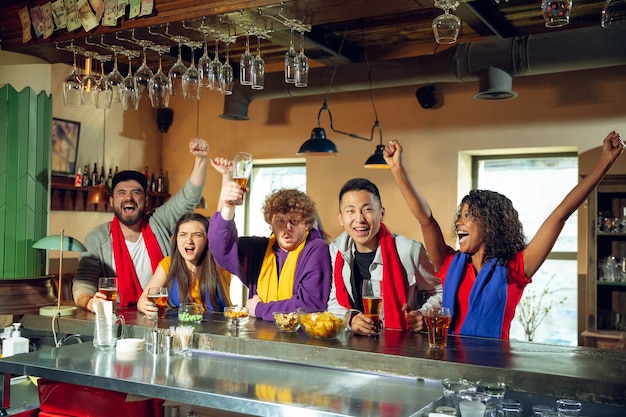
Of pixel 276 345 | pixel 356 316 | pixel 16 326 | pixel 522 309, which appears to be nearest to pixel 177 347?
pixel 276 345

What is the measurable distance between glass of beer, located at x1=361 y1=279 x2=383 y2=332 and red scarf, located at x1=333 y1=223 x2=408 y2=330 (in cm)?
36

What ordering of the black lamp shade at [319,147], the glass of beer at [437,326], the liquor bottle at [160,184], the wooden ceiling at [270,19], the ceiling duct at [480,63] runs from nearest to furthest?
1. the glass of beer at [437,326]
2. the wooden ceiling at [270,19]
3. the ceiling duct at [480,63]
4. the black lamp shade at [319,147]
5. the liquor bottle at [160,184]

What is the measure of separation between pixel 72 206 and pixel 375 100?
337 cm

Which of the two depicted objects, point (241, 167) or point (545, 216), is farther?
point (545, 216)

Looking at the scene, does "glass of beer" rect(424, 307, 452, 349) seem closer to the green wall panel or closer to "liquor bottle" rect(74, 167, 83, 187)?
the green wall panel

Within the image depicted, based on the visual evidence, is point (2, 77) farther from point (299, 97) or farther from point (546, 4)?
point (299, 97)

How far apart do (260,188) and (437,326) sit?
19.9ft

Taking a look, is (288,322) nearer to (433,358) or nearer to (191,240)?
(433,358)

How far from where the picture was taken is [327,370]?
→ 7.33ft

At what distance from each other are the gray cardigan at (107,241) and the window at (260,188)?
4029mm

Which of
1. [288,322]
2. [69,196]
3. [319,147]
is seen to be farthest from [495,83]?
[69,196]

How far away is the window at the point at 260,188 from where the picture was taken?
25.6 feet

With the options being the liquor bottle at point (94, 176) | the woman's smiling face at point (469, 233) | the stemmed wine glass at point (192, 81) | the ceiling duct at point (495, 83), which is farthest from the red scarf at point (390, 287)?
the liquor bottle at point (94, 176)

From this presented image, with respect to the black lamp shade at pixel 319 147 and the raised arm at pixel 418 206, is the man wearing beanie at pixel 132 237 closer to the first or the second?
the raised arm at pixel 418 206
